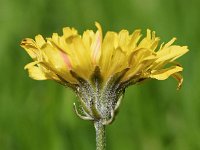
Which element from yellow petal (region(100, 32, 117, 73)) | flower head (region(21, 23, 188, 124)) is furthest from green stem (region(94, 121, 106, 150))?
yellow petal (region(100, 32, 117, 73))

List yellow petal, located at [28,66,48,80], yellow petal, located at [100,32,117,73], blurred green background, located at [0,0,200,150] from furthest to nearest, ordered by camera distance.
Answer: blurred green background, located at [0,0,200,150] < yellow petal, located at [28,66,48,80] < yellow petal, located at [100,32,117,73]

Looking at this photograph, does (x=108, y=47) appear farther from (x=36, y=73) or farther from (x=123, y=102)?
(x=123, y=102)

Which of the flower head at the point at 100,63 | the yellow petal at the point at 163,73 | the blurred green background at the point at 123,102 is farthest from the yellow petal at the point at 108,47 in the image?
the blurred green background at the point at 123,102

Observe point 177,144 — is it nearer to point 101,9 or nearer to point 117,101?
point 117,101

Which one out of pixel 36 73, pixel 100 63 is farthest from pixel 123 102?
pixel 100 63

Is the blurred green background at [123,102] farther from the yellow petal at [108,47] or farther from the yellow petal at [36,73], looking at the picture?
the yellow petal at [108,47]

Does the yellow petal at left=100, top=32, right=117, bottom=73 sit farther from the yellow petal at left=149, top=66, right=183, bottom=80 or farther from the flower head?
the yellow petal at left=149, top=66, right=183, bottom=80
